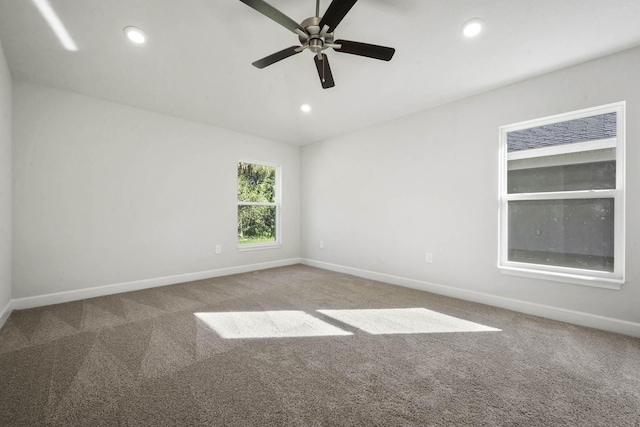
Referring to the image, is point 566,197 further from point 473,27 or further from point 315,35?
point 315,35

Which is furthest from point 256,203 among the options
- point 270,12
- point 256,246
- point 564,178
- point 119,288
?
point 564,178

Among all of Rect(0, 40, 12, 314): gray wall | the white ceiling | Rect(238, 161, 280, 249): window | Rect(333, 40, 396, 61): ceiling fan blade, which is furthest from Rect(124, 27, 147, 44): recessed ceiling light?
Rect(238, 161, 280, 249): window

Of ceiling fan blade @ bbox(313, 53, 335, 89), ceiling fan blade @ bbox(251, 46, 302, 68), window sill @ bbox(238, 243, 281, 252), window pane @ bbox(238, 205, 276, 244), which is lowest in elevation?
window sill @ bbox(238, 243, 281, 252)

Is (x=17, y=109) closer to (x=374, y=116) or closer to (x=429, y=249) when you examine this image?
(x=374, y=116)

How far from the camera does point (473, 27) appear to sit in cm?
206

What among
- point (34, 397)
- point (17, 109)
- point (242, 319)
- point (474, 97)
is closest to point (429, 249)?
point (474, 97)

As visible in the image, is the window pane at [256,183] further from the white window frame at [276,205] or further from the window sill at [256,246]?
the window sill at [256,246]

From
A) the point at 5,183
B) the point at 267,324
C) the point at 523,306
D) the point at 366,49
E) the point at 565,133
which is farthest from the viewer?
the point at 523,306

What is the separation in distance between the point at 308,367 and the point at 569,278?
259 centimetres

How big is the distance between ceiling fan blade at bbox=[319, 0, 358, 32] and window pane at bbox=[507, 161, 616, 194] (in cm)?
251

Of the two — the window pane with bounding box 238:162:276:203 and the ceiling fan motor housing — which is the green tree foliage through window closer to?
the window pane with bounding box 238:162:276:203

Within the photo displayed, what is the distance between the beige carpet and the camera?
135cm

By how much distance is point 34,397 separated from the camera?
145cm

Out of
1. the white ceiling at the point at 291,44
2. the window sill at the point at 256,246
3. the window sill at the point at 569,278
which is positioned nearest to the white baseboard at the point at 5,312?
the white ceiling at the point at 291,44
